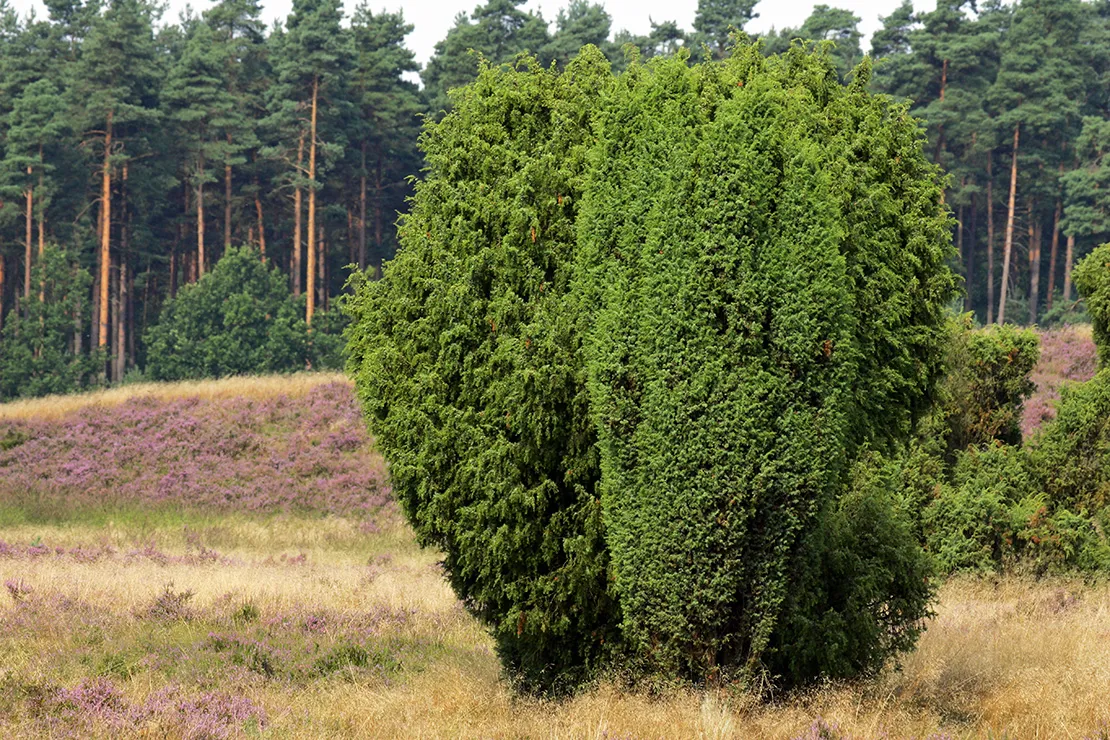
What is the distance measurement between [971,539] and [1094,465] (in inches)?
85.9

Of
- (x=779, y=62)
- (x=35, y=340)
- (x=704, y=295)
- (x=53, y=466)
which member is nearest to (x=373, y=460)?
(x=53, y=466)

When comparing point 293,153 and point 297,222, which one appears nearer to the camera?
point 297,222

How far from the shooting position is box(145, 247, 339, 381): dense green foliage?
51.2 meters

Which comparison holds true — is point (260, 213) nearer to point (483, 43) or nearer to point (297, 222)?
point (297, 222)

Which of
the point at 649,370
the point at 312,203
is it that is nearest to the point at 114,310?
the point at 312,203

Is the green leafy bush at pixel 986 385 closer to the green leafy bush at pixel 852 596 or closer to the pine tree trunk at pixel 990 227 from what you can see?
the green leafy bush at pixel 852 596

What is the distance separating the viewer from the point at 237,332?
51.7 metres

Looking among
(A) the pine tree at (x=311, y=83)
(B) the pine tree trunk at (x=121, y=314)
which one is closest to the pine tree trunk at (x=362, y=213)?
(A) the pine tree at (x=311, y=83)

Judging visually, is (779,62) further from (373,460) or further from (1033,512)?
(373,460)

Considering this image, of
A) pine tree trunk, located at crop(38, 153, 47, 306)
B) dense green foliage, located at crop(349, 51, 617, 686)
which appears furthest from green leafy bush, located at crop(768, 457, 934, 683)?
pine tree trunk, located at crop(38, 153, 47, 306)

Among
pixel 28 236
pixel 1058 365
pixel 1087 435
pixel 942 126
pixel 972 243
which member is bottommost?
pixel 1058 365

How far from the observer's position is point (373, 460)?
104 feet

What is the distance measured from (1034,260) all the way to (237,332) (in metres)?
40.9

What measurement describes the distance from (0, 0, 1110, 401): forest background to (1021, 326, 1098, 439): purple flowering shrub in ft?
59.4
